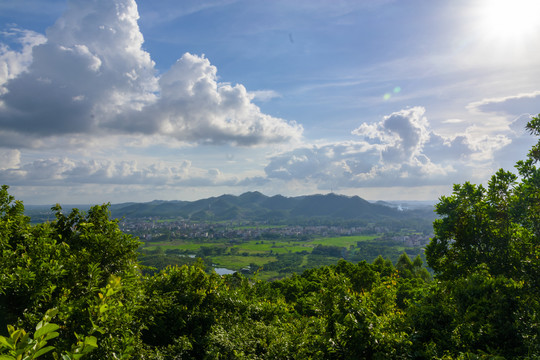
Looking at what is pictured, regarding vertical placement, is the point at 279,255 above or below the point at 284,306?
below

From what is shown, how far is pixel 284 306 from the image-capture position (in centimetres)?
1488

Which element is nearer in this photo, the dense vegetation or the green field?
the dense vegetation

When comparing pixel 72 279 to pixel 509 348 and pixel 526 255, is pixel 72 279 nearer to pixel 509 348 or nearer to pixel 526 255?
pixel 509 348

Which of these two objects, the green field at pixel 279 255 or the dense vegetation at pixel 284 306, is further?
the green field at pixel 279 255

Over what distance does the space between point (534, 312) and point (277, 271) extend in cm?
10401

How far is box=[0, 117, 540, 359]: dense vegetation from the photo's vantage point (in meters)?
7.79

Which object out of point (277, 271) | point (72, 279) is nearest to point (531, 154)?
point (72, 279)

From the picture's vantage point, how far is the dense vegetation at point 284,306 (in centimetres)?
779

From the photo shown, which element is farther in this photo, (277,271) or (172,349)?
(277,271)

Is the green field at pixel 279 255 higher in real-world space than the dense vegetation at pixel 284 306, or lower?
lower

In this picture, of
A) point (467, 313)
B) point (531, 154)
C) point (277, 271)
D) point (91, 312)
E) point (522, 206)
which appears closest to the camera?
point (91, 312)

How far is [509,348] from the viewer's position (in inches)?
311

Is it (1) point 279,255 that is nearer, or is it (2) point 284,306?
(2) point 284,306

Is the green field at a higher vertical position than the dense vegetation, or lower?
lower
